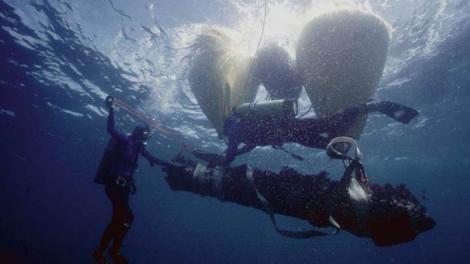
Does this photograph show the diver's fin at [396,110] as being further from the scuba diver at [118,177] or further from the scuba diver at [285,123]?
the scuba diver at [118,177]

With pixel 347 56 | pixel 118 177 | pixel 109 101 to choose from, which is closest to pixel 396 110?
pixel 347 56

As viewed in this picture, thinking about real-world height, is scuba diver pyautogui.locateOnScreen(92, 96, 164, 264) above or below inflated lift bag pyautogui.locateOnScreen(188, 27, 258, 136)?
below

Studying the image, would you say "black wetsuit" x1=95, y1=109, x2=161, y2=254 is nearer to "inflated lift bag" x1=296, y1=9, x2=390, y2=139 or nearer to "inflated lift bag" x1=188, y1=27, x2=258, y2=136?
"inflated lift bag" x1=188, y1=27, x2=258, y2=136

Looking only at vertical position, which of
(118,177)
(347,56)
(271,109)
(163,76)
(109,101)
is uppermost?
(163,76)

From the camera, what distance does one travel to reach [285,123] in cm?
396

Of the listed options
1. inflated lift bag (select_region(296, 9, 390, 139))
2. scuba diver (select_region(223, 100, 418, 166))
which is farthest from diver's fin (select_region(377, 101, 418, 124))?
inflated lift bag (select_region(296, 9, 390, 139))

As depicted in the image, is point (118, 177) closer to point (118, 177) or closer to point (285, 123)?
point (118, 177)

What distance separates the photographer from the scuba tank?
377 centimetres

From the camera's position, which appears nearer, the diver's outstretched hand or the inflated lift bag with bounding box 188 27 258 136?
the inflated lift bag with bounding box 188 27 258 136

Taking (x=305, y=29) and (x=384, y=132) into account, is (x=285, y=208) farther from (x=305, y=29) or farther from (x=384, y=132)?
(x=384, y=132)

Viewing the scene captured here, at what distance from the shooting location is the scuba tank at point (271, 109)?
3773 millimetres

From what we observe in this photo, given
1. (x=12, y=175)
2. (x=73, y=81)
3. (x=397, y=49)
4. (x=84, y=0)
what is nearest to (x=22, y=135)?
(x=73, y=81)

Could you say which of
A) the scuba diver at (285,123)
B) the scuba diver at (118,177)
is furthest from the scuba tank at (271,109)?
the scuba diver at (118,177)

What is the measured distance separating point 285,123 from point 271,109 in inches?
10.7
